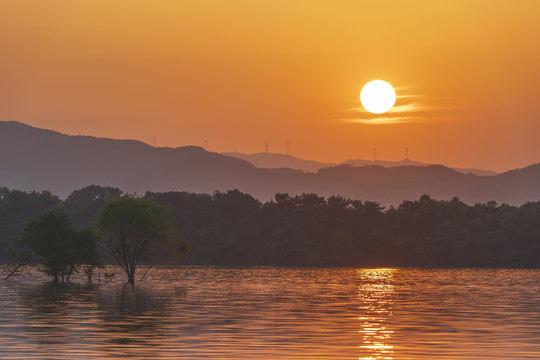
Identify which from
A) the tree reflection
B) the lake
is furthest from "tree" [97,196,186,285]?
the tree reflection

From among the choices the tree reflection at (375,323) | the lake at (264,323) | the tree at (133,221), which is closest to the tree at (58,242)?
the tree at (133,221)

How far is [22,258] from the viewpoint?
126 meters

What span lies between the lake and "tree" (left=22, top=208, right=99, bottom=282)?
9322 millimetres

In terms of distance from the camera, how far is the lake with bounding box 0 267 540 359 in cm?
4903

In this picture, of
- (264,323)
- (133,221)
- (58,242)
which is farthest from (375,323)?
(58,242)

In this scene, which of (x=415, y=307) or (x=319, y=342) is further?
(x=415, y=307)

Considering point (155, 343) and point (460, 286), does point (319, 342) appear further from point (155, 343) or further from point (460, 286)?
point (460, 286)

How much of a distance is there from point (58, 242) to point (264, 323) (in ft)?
201

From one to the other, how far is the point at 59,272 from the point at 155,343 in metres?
76.1

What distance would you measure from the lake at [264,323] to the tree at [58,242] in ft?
30.6

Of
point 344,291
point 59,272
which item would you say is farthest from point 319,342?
point 59,272

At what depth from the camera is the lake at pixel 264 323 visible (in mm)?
49031

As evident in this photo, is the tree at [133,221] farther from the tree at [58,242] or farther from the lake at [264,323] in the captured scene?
the lake at [264,323]

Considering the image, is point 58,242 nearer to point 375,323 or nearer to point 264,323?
point 264,323
